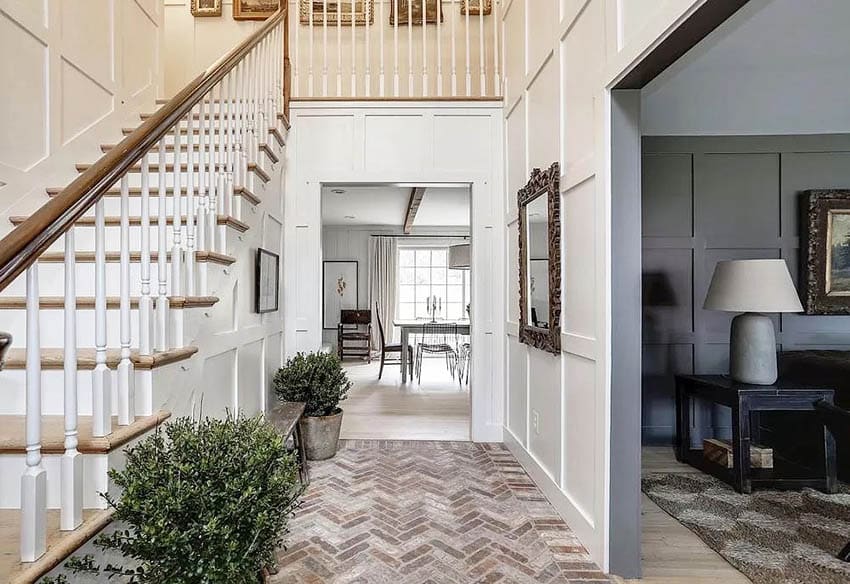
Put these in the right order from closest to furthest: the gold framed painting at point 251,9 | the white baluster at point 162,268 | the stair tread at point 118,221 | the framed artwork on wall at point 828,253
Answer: the white baluster at point 162,268, the stair tread at point 118,221, the framed artwork on wall at point 828,253, the gold framed painting at point 251,9

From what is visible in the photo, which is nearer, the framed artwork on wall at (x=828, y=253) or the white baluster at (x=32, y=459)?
the white baluster at (x=32, y=459)

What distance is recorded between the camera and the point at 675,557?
2189mm

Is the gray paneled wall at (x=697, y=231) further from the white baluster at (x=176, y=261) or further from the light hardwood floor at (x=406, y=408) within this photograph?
the white baluster at (x=176, y=261)

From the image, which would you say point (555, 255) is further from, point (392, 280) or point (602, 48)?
point (392, 280)

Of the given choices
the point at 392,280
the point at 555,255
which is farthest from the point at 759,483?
the point at 392,280

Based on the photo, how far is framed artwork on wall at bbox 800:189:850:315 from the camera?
3.63m

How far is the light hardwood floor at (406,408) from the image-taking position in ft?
13.9

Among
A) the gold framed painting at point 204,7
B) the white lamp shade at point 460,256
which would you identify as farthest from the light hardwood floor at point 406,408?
the gold framed painting at point 204,7

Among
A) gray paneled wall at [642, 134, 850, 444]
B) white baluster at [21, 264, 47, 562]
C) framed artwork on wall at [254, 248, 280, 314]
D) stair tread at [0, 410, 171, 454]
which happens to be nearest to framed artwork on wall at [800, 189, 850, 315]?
gray paneled wall at [642, 134, 850, 444]

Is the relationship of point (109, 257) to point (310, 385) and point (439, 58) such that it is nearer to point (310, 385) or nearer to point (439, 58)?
point (310, 385)

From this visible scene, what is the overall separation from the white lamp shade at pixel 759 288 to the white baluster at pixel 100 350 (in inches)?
125

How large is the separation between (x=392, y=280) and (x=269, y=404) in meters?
6.42

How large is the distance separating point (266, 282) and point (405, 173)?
145cm

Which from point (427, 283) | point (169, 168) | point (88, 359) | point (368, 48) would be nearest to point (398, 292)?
point (427, 283)
